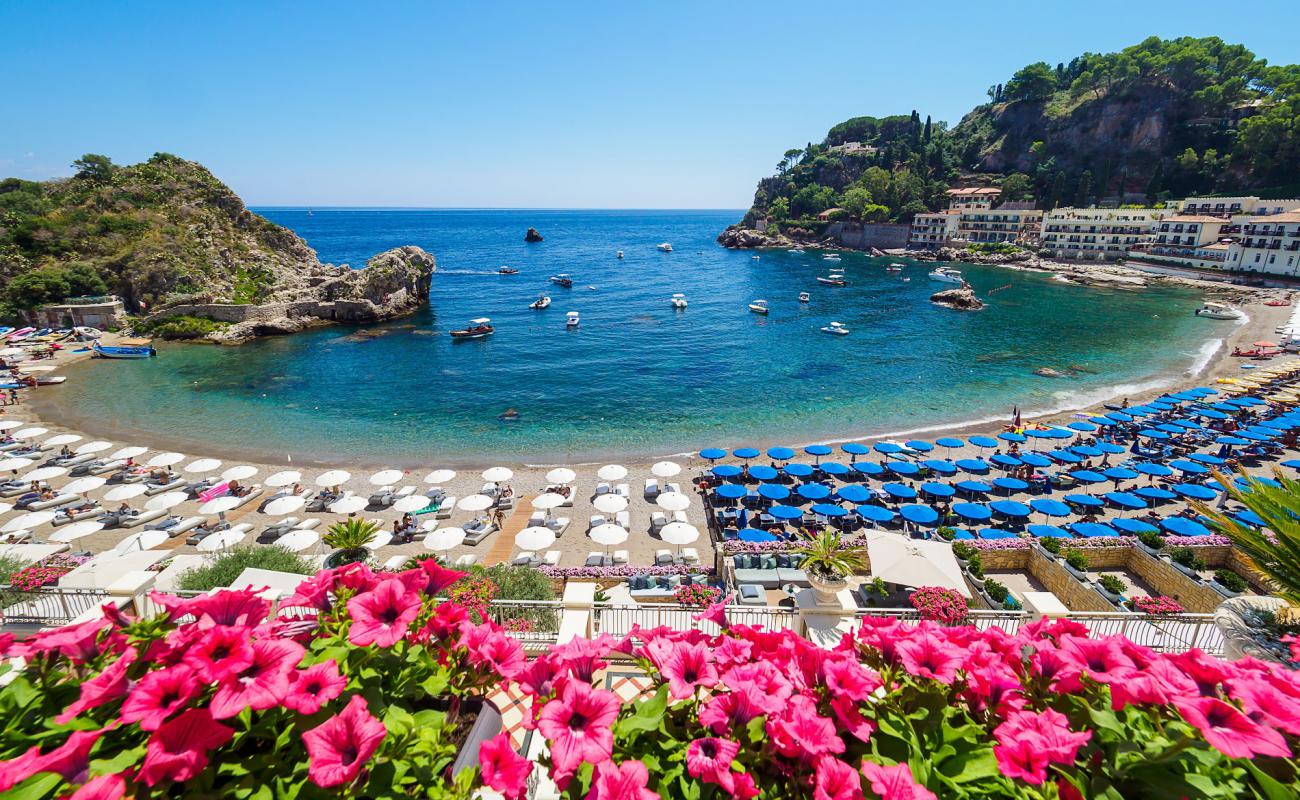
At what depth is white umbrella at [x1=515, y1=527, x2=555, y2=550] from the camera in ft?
64.4

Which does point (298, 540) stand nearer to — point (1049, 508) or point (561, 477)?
point (561, 477)

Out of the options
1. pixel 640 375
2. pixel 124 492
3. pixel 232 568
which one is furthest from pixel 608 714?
pixel 640 375

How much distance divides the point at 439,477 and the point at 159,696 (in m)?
23.9

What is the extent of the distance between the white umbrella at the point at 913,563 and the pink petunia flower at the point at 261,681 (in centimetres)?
1268

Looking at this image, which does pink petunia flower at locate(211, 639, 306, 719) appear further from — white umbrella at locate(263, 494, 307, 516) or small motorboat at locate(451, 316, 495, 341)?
small motorboat at locate(451, 316, 495, 341)

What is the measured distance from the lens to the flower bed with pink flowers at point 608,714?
314 cm

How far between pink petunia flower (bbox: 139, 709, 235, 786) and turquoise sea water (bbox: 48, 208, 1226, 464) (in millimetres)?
27510

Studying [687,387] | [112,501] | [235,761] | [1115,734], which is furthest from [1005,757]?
[687,387]

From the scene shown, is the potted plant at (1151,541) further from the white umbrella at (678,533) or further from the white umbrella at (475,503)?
the white umbrella at (475,503)

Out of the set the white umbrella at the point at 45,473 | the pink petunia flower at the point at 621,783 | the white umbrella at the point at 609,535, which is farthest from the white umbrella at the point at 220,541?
the pink petunia flower at the point at 621,783

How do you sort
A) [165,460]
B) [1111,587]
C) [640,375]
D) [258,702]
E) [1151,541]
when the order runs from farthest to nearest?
1. [640,375]
2. [165,460]
3. [1151,541]
4. [1111,587]
5. [258,702]

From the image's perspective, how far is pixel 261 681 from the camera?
3.32m

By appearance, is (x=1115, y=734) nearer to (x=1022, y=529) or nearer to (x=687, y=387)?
(x=1022, y=529)

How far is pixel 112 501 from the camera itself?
2367cm
